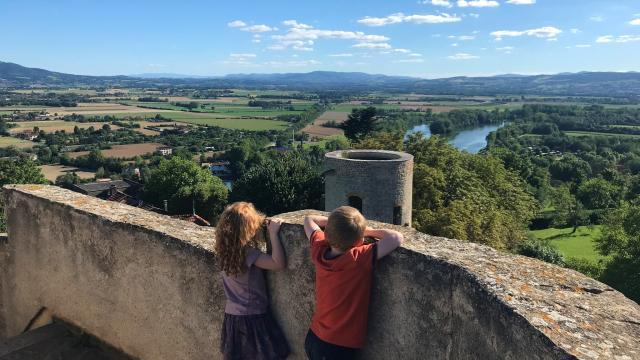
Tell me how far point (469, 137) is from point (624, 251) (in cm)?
9413

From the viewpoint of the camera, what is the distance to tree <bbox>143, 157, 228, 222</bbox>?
3834 centimetres

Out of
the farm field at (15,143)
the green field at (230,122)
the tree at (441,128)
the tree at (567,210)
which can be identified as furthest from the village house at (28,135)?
the tree at (567,210)

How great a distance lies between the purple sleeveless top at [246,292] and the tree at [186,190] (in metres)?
34.3

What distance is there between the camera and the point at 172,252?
14.0 feet

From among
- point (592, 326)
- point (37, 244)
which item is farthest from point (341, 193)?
point (592, 326)

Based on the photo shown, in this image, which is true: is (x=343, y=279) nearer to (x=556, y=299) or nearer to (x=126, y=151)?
(x=556, y=299)

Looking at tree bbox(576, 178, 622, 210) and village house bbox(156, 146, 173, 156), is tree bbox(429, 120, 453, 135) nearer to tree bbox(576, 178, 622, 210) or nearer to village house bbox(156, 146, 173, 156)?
village house bbox(156, 146, 173, 156)

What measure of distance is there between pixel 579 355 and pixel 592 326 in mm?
330

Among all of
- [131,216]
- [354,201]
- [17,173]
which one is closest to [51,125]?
[17,173]

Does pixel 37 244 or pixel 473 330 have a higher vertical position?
pixel 473 330

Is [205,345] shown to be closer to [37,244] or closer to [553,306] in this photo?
[37,244]

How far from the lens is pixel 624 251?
82.0ft

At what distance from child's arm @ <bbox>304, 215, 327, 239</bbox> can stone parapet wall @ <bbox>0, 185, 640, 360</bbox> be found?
138mm

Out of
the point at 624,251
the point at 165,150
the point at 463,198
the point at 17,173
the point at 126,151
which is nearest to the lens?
the point at 463,198
